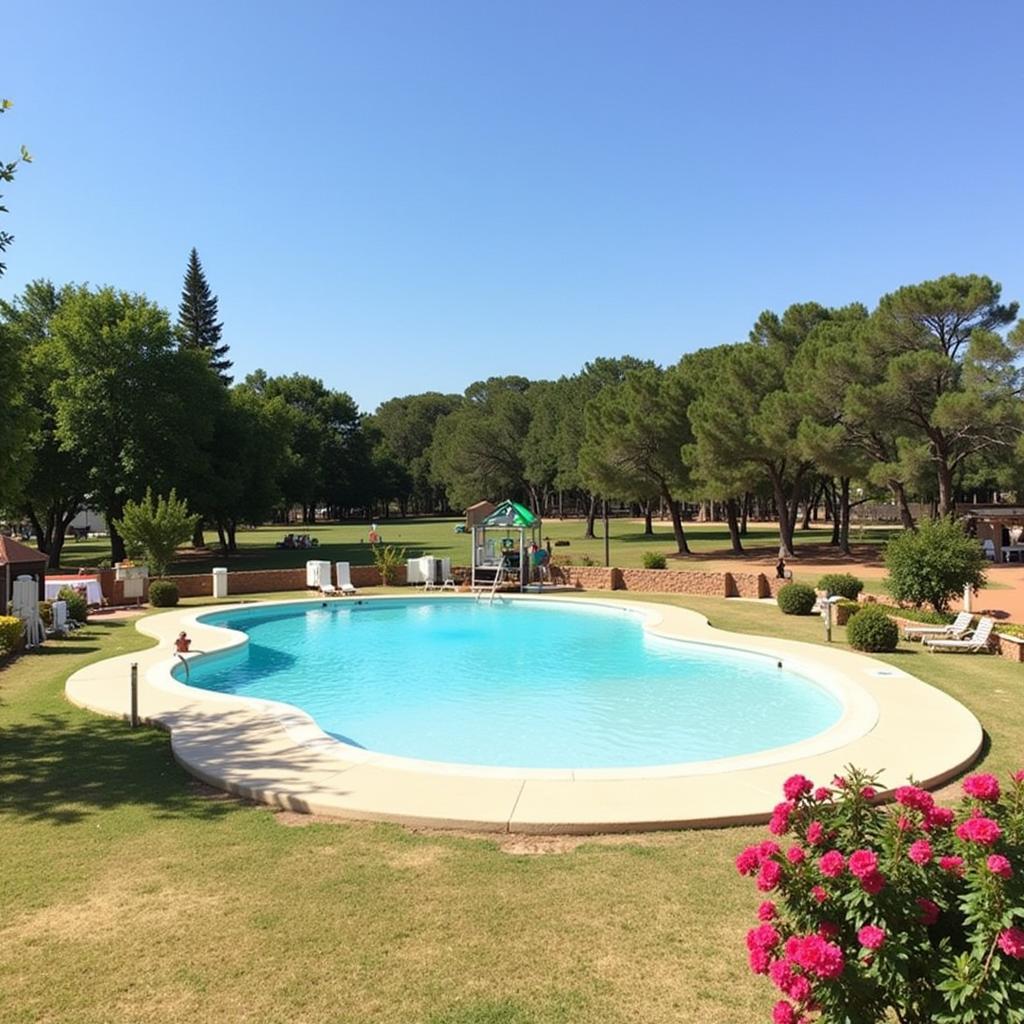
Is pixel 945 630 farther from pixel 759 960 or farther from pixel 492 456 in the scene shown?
pixel 492 456

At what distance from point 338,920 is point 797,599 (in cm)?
1742

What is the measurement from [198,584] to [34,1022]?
23968 mm

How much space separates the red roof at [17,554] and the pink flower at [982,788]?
18833mm

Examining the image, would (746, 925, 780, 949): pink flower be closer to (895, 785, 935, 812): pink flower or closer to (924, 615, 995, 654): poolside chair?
(895, 785, 935, 812): pink flower

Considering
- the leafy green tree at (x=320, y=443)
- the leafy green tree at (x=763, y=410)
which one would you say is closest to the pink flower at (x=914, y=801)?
the leafy green tree at (x=763, y=410)

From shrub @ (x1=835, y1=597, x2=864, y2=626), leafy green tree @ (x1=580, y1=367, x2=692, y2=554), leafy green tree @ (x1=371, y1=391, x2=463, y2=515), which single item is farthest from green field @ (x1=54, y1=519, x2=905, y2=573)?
leafy green tree @ (x1=371, y1=391, x2=463, y2=515)

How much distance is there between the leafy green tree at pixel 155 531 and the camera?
84.0 ft

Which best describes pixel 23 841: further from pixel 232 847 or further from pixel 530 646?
pixel 530 646

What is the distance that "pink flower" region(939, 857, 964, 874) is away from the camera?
9.92ft

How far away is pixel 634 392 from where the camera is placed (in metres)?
40.8

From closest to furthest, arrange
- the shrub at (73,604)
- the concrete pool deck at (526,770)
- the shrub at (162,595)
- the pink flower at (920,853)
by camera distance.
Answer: the pink flower at (920,853), the concrete pool deck at (526,770), the shrub at (73,604), the shrub at (162,595)

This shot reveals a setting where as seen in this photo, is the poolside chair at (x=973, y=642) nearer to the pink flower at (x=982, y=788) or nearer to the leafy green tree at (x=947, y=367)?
the pink flower at (x=982, y=788)

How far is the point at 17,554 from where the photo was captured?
58.8ft

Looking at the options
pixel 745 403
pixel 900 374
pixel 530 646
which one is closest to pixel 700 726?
pixel 530 646
